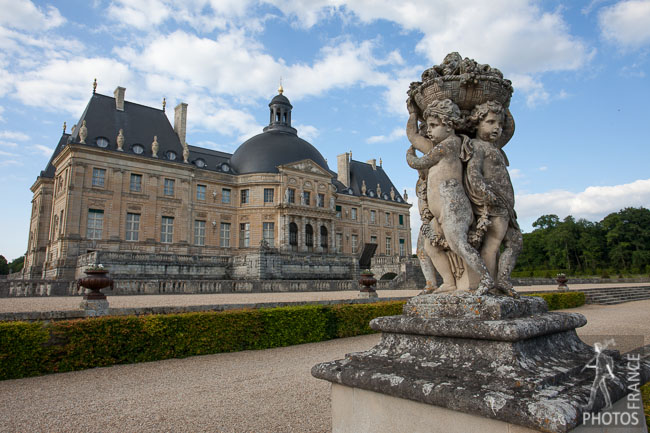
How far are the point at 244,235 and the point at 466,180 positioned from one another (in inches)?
1419

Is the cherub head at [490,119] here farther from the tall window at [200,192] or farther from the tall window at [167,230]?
the tall window at [200,192]

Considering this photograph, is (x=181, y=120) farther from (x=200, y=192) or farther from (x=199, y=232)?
(x=199, y=232)

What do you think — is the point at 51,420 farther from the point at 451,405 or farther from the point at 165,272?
the point at 165,272

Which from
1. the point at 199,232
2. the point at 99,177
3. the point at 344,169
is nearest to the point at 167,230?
the point at 199,232

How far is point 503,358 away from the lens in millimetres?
2191

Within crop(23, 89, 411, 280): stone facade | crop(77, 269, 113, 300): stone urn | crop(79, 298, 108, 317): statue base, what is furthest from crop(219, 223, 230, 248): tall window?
crop(79, 298, 108, 317): statue base

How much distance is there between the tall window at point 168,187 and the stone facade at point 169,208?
0.08 meters

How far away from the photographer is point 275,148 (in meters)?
40.0

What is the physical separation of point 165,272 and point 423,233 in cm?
2390

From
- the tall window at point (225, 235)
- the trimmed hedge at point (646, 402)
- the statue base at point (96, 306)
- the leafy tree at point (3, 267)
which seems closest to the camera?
the trimmed hedge at point (646, 402)

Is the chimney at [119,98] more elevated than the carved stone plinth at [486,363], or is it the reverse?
the chimney at [119,98]

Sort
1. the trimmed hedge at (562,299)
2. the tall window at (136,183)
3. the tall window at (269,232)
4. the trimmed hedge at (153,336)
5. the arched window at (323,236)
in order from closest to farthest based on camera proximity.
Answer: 1. the trimmed hedge at (153,336)
2. the trimmed hedge at (562,299)
3. the tall window at (136,183)
4. the tall window at (269,232)
5. the arched window at (323,236)

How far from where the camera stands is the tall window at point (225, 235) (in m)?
36.9

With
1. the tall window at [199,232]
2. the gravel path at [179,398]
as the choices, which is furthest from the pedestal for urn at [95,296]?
the tall window at [199,232]
